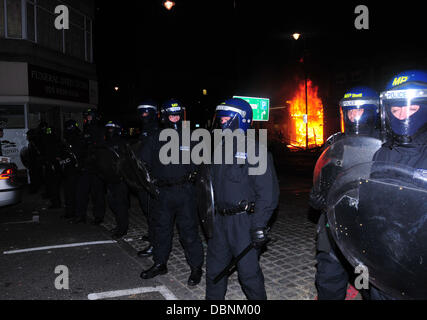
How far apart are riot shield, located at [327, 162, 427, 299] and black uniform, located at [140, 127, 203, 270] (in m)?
2.48

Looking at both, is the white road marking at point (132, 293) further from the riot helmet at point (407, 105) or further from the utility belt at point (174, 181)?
the riot helmet at point (407, 105)

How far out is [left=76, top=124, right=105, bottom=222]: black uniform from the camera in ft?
24.5

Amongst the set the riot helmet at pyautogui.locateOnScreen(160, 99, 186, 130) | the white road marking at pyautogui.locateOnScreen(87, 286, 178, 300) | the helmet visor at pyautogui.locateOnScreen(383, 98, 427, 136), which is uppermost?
the riot helmet at pyautogui.locateOnScreen(160, 99, 186, 130)

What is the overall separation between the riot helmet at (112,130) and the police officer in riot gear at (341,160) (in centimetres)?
436

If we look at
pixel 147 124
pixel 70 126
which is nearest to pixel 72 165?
pixel 70 126

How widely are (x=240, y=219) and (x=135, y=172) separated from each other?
7.72ft

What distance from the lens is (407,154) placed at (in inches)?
96.3

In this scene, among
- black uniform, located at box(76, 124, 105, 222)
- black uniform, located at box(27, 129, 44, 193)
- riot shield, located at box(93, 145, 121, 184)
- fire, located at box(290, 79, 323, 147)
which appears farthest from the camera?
fire, located at box(290, 79, 323, 147)

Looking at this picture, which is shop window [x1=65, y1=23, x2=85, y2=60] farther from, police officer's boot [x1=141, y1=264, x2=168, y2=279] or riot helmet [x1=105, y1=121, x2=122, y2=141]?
police officer's boot [x1=141, y1=264, x2=168, y2=279]

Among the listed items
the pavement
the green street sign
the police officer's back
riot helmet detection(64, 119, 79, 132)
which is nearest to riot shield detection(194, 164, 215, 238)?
the pavement

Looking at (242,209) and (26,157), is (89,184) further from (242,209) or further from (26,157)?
(26,157)

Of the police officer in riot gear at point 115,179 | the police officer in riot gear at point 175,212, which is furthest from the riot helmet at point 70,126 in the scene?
the police officer in riot gear at point 175,212

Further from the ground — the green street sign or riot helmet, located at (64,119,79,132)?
the green street sign

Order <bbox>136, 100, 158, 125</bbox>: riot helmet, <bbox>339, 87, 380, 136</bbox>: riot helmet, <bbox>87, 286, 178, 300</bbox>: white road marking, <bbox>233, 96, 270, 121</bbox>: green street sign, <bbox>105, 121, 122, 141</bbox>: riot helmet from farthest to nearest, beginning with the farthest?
<bbox>233, 96, 270, 121</bbox>: green street sign, <bbox>105, 121, 122, 141</bbox>: riot helmet, <bbox>136, 100, 158, 125</bbox>: riot helmet, <bbox>87, 286, 178, 300</bbox>: white road marking, <bbox>339, 87, 380, 136</bbox>: riot helmet
